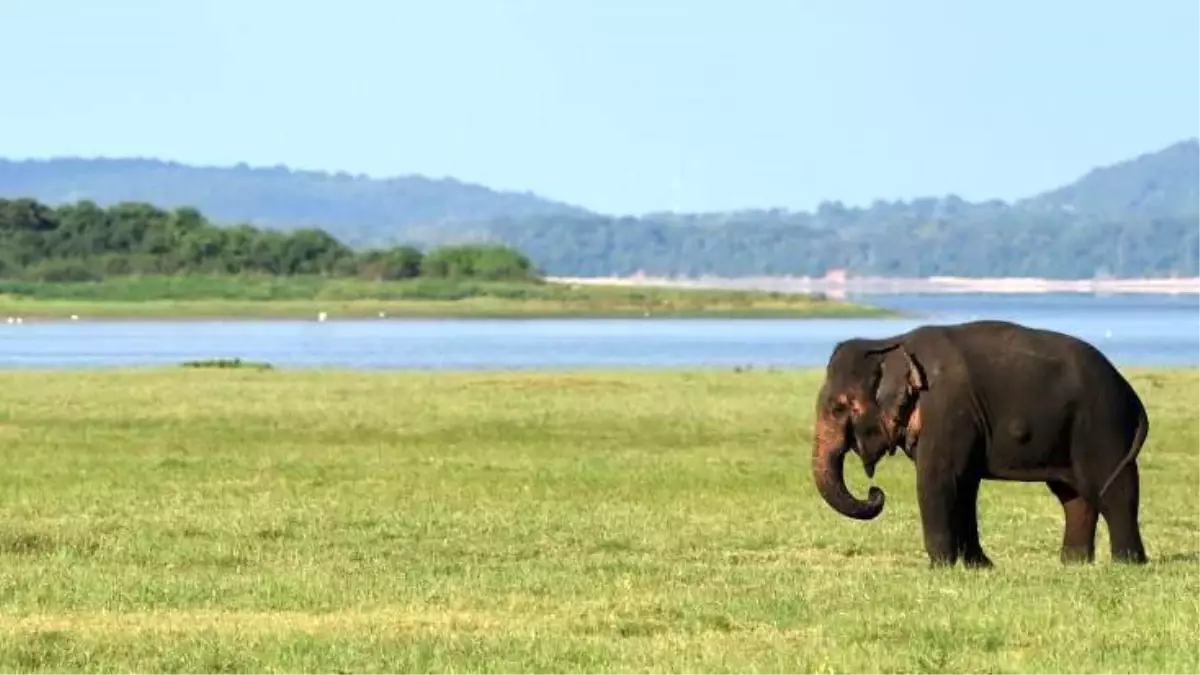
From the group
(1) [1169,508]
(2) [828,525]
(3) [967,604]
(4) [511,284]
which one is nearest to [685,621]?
(3) [967,604]

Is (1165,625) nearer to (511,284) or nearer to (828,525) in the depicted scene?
(828,525)

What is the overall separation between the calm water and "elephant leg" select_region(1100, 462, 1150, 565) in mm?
49616

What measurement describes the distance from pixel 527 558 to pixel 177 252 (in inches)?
6201

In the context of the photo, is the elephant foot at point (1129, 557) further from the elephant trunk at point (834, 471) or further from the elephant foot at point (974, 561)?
the elephant trunk at point (834, 471)

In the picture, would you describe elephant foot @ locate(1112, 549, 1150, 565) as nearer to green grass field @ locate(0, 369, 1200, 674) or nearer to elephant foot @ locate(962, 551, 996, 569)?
green grass field @ locate(0, 369, 1200, 674)

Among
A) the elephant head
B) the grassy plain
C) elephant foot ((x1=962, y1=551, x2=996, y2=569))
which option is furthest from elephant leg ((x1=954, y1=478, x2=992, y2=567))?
the grassy plain

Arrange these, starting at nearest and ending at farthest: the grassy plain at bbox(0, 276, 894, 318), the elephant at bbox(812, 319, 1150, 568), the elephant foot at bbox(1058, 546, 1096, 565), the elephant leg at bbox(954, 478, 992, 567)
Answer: the elephant at bbox(812, 319, 1150, 568)
the elephant leg at bbox(954, 478, 992, 567)
the elephant foot at bbox(1058, 546, 1096, 565)
the grassy plain at bbox(0, 276, 894, 318)

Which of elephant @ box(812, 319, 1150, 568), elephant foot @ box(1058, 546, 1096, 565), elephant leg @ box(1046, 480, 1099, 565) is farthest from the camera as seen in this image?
elephant foot @ box(1058, 546, 1096, 565)

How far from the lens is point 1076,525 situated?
19328mm

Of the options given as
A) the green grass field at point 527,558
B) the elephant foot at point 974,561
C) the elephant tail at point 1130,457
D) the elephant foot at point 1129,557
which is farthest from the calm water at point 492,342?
the elephant tail at point 1130,457

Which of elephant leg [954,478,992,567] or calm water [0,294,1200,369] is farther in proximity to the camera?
calm water [0,294,1200,369]

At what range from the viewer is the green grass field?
14.8m

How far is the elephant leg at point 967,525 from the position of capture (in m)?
18.8

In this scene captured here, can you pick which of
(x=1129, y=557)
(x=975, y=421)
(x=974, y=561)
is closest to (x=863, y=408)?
(x=975, y=421)
